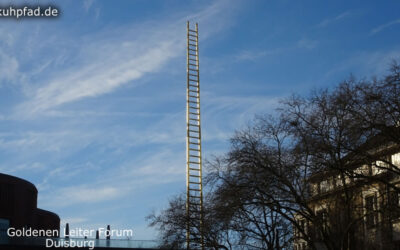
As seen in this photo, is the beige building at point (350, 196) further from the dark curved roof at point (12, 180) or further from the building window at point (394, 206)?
the dark curved roof at point (12, 180)

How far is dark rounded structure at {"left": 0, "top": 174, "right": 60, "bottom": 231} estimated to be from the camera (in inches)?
2886

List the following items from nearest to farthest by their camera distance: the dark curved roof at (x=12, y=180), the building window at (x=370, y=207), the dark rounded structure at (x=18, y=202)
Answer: the building window at (x=370, y=207), the dark rounded structure at (x=18, y=202), the dark curved roof at (x=12, y=180)

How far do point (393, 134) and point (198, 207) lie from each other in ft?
56.9

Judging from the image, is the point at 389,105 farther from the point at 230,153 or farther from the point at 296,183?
the point at 230,153

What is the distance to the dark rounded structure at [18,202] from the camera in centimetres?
7331

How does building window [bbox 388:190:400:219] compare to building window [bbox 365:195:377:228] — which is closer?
building window [bbox 388:190:400:219]

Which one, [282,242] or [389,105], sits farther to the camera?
[282,242]

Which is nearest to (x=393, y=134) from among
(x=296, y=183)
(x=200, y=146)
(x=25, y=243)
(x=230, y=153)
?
(x=296, y=183)

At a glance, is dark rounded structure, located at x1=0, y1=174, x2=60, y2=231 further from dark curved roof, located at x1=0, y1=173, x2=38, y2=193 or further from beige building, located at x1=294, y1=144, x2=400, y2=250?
beige building, located at x1=294, y1=144, x2=400, y2=250

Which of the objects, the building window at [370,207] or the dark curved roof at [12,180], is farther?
the dark curved roof at [12,180]

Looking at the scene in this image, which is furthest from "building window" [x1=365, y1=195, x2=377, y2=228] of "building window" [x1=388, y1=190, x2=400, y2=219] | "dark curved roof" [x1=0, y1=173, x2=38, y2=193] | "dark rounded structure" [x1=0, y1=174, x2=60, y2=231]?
"dark curved roof" [x1=0, y1=173, x2=38, y2=193]

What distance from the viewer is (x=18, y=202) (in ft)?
246

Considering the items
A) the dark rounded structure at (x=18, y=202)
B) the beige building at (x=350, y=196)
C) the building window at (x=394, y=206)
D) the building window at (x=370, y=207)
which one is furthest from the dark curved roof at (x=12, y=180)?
the building window at (x=394, y=206)

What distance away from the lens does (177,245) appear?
3703cm
